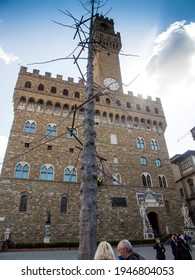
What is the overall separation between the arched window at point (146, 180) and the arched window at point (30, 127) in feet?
42.9

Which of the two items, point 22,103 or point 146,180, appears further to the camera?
point 146,180

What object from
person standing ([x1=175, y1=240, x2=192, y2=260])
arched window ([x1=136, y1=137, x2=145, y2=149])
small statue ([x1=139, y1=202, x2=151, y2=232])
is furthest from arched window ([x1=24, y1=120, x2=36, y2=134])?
person standing ([x1=175, y1=240, x2=192, y2=260])

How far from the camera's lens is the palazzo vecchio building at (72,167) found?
1524 cm

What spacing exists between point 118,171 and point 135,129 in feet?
21.4

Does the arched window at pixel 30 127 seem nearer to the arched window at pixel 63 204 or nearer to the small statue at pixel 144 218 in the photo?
the arched window at pixel 63 204

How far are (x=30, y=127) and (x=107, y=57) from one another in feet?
54.6

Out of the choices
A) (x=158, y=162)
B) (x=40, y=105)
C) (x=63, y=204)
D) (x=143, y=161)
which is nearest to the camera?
(x=63, y=204)

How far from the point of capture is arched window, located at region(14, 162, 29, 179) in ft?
53.2

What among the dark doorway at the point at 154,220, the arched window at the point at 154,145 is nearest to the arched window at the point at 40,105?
the arched window at the point at 154,145

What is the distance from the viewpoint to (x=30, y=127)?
18.8m

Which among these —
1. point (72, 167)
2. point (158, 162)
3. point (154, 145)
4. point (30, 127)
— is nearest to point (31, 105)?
point (30, 127)

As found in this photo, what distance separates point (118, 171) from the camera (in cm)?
1966

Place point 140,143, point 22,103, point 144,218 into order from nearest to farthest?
point 144,218, point 22,103, point 140,143

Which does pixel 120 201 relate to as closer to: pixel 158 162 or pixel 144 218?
pixel 144 218
